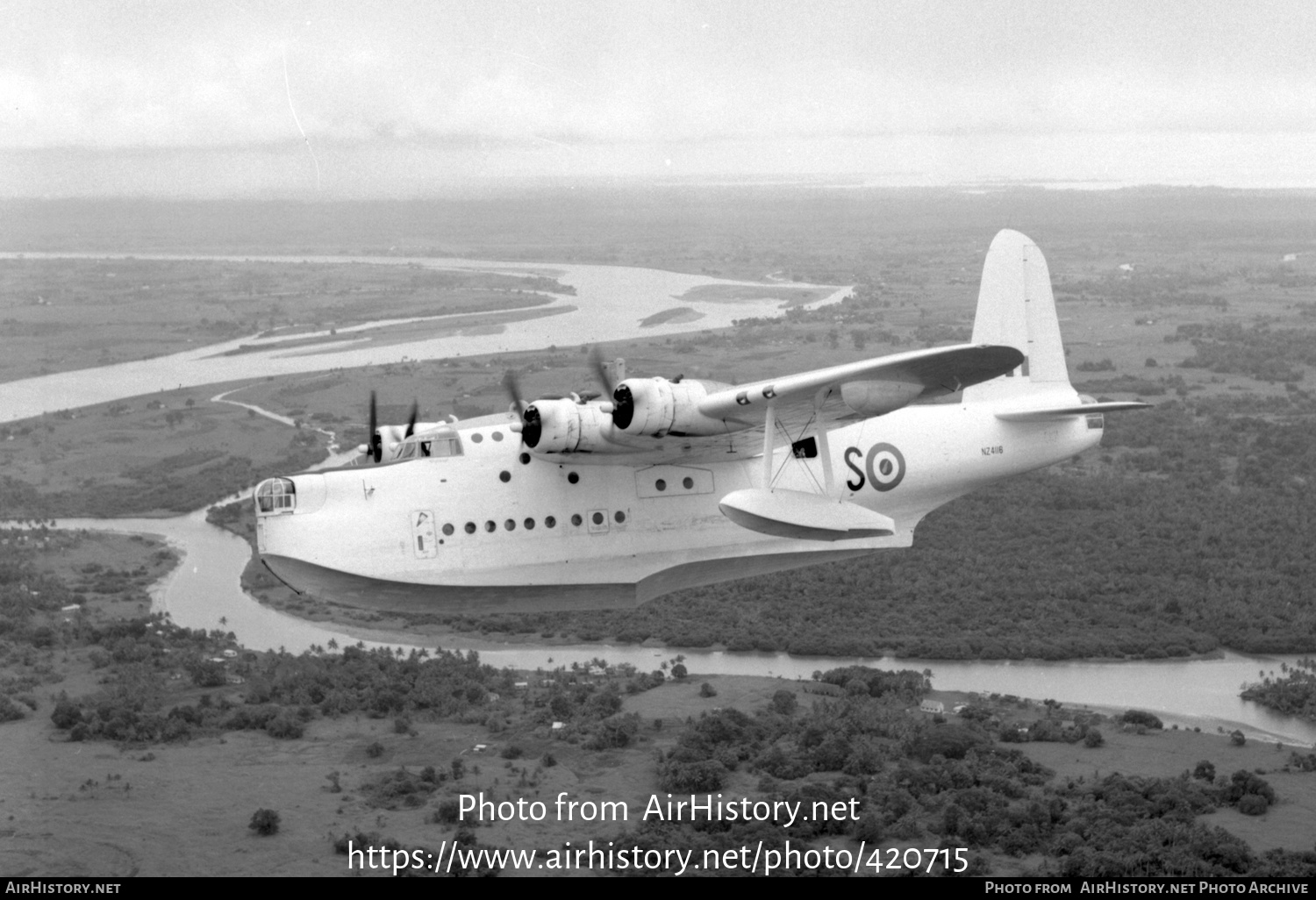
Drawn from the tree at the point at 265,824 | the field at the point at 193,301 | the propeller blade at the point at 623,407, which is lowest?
the tree at the point at 265,824

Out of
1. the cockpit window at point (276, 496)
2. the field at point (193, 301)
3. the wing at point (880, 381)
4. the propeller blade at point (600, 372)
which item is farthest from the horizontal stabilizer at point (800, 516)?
the field at point (193, 301)

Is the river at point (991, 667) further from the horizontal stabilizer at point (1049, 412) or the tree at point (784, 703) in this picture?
the horizontal stabilizer at point (1049, 412)

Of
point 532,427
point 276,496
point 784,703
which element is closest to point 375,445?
point 276,496

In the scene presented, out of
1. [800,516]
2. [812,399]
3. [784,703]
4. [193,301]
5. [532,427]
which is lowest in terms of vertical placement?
[784,703]

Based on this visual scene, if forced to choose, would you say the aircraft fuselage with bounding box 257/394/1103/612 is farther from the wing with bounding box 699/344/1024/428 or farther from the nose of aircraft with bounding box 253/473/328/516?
the wing with bounding box 699/344/1024/428

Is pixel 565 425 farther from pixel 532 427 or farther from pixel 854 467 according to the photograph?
pixel 854 467

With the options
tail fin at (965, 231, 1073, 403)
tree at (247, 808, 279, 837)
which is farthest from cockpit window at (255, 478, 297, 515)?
tail fin at (965, 231, 1073, 403)
